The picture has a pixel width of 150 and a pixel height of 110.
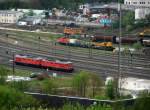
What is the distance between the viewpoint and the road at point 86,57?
928 centimetres

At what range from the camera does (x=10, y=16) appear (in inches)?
639

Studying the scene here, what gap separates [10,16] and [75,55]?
224 inches

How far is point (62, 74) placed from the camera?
9.09 metres

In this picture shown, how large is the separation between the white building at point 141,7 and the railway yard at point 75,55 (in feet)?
11.5

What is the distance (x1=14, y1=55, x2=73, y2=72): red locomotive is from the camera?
9250mm

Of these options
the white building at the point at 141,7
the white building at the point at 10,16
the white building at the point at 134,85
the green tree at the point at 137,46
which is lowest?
the white building at the point at 134,85

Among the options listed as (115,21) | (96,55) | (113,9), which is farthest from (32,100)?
(113,9)

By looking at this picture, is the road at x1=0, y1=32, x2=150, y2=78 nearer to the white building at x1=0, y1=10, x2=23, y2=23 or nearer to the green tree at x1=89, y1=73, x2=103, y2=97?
the green tree at x1=89, y1=73, x2=103, y2=97

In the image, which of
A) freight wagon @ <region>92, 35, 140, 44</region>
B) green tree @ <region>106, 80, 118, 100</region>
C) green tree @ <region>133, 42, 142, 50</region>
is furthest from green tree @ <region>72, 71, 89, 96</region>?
freight wagon @ <region>92, 35, 140, 44</region>

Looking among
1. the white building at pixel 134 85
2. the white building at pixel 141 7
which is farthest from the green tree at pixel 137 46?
the white building at pixel 141 7

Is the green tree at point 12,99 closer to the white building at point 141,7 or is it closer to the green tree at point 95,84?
the green tree at point 95,84

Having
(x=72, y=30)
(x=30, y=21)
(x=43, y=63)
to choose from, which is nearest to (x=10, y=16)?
(x=30, y=21)

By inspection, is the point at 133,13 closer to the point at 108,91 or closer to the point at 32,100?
the point at 108,91

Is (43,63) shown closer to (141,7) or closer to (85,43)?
(85,43)
